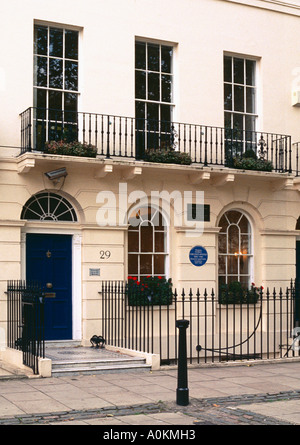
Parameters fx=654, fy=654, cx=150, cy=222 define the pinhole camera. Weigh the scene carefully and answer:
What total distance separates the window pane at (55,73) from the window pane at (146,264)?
4.15 metres

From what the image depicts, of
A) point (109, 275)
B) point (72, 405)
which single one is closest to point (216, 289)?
point (109, 275)

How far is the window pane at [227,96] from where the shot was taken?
51.8 feet

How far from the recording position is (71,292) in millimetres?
13703

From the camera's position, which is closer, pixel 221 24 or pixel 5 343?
pixel 5 343

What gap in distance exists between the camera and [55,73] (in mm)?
13883

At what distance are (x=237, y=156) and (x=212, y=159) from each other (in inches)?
23.6

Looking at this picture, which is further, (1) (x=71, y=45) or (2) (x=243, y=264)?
(2) (x=243, y=264)

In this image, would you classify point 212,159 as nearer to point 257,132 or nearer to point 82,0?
point 257,132

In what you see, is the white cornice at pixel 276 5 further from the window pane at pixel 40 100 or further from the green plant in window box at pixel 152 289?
the green plant in window box at pixel 152 289

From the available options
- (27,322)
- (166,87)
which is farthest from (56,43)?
(27,322)

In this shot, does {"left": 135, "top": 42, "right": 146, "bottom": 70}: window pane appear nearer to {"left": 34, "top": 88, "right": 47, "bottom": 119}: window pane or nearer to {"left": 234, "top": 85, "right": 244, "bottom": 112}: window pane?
{"left": 34, "top": 88, "right": 47, "bottom": 119}: window pane

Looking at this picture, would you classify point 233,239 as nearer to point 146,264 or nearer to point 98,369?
point 146,264

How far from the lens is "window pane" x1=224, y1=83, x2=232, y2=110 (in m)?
15.8

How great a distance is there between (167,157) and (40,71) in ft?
10.6
